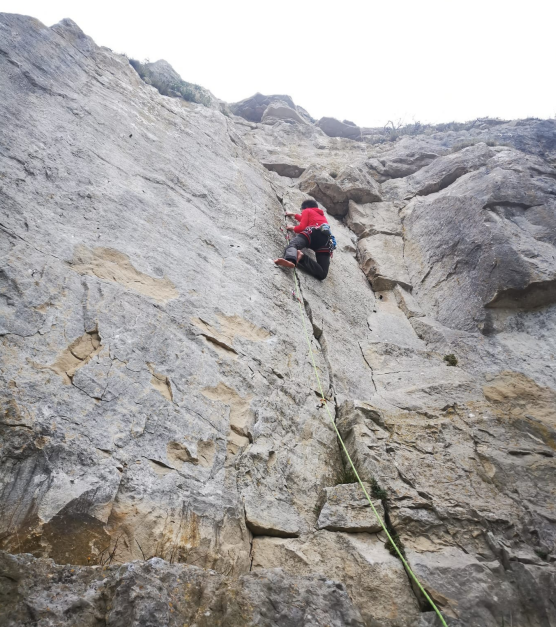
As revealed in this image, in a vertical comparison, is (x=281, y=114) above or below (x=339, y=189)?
above

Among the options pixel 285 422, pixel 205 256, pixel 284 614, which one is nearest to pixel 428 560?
pixel 284 614

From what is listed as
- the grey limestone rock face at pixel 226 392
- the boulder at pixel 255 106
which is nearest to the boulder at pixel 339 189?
the grey limestone rock face at pixel 226 392

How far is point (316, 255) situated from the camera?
7.68m

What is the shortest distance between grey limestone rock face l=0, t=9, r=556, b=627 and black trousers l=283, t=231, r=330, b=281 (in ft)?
0.84

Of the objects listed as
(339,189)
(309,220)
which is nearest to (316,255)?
(309,220)

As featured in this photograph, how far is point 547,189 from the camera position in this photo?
28.2 feet

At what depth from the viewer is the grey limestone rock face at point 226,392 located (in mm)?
2670

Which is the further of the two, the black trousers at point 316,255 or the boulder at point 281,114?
the boulder at point 281,114

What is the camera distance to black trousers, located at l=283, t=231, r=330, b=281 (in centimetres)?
734

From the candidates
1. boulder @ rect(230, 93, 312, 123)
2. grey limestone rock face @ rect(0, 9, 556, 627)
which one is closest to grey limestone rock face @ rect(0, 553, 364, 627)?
grey limestone rock face @ rect(0, 9, 556, 627)

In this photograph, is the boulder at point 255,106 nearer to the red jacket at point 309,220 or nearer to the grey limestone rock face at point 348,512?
the red jacket at point 309,220

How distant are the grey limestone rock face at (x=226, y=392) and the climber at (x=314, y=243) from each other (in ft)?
0.99

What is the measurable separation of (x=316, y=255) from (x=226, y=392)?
4265 millimetres

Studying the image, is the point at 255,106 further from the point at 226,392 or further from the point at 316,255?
the point at 226,392
